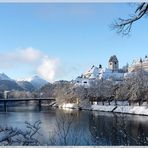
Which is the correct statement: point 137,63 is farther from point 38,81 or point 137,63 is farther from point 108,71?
point 38,81

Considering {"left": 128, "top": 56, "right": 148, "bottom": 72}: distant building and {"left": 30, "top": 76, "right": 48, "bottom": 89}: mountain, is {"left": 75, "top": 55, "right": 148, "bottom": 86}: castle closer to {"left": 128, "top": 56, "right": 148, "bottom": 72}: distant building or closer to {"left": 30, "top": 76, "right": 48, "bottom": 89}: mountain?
{"left": 128, "top": 56, "right": 148, "bottom": 72}: distant building

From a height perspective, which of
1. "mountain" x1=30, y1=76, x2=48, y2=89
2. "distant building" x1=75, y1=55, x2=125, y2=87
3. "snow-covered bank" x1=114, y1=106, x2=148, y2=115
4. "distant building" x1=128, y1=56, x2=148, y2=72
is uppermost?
"distant building" x1=128, y1=56, x2=148, y2=72

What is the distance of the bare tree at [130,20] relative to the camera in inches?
111

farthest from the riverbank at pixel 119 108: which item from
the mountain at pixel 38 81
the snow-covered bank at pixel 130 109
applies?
the mountain at pixel 38 81

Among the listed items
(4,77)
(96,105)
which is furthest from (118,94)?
(4,77)

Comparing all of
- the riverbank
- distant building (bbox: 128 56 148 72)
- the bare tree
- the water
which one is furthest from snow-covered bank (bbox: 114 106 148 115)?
the bare tree

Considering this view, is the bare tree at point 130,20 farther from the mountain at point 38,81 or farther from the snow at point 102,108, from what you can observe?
the snow at point 102,108

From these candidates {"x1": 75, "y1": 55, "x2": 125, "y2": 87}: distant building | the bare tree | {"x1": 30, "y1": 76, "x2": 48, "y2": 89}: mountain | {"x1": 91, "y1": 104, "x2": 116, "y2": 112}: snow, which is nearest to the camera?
the bare tree

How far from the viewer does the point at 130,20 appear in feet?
9.33

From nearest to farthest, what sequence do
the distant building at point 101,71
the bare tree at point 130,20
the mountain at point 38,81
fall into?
the bare tree at point 130,20, the mountain at point 38,81, the distant building at point 101,71

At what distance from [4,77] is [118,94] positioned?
37.9 feet

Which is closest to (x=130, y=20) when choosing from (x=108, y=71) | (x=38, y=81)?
(x=38, y=81)

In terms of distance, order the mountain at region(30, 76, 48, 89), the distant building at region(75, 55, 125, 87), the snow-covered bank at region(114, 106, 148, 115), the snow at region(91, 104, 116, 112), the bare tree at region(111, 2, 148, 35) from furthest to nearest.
A: the snow at region(91, 104, 116, 112) → the snow-covered bank at region(114, 106, 148, 115) → the distant building at region(75, 55, 125, 87) → the mountain at region(30, 76, 48, 89) → the bare tree at region(111, 2, 148, 35)

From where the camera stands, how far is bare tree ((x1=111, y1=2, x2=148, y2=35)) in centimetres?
281
